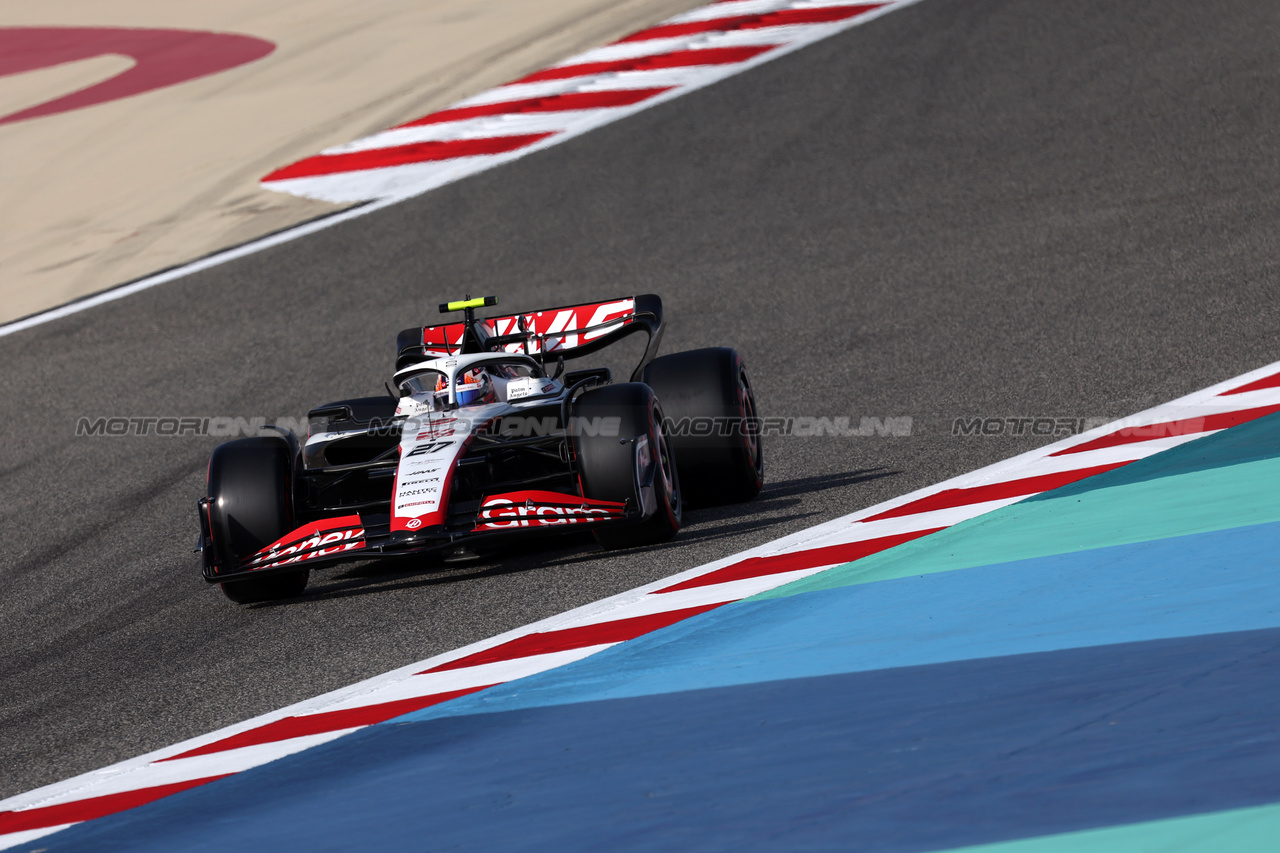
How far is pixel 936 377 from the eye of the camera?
943cm

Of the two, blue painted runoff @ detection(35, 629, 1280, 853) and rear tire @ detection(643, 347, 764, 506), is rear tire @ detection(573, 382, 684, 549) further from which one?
blue painted runoff @ detection(35, 629, 1280, 853)

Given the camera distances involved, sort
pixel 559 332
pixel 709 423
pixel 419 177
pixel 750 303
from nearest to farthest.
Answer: pixel 709 423, pixel 559 332, pixel 750 303, pixel 419 177

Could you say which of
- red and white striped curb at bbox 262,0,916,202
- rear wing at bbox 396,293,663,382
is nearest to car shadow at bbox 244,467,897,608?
rear wing at bbox 396,293,663,382

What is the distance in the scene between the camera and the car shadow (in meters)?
6.39

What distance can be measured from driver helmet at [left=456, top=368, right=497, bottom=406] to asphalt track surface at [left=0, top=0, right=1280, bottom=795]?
82 cm

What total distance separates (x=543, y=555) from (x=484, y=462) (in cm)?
48

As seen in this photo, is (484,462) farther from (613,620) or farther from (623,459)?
(613,620)

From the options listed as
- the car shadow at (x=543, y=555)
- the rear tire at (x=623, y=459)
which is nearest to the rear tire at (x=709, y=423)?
the car shadow at (x=543, y=555)

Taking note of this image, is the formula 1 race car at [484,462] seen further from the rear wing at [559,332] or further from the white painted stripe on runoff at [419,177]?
the white painted stripe on runoff at [419,177]

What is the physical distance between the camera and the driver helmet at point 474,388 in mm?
7012

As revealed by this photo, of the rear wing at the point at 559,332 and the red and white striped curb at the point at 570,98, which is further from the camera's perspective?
the red and white striped curb at the point at 570,98

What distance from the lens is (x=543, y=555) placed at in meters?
6.59

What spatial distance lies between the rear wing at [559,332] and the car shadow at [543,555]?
1054 millimetres

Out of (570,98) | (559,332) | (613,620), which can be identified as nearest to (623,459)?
(613,620)
